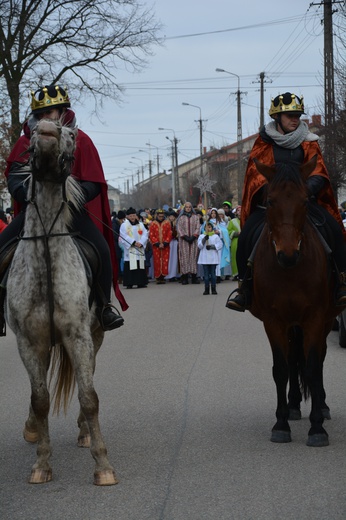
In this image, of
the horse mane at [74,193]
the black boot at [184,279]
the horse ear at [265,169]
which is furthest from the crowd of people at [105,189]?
the black boot at [184,279]

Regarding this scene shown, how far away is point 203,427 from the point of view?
26.5 ft

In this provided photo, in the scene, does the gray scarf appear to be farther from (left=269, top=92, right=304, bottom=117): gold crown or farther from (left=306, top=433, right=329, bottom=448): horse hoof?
(left=306, top=433, right=329, bottom=448): horse hoof

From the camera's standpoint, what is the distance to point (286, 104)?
8.12m

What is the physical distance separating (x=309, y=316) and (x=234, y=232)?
21.6 meters

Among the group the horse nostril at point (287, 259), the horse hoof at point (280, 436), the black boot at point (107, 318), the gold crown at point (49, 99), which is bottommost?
the horse hoof at point (280, 436)

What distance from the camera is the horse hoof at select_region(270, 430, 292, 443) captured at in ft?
24.6

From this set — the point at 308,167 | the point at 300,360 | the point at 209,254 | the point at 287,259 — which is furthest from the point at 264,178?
the point at 209,254

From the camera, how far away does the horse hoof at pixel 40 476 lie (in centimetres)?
649

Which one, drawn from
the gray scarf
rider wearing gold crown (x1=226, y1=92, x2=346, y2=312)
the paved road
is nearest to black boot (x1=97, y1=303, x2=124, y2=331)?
the paved road

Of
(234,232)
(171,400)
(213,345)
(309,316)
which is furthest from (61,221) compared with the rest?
(234,232)

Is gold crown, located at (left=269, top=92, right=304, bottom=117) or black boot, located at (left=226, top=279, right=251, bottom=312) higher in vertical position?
gold crown, located at (left=269, top=92, right=304, bottom=117)

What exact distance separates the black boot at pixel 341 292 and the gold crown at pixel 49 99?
2685 millimetres

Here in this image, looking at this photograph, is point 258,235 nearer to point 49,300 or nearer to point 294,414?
point 294,414

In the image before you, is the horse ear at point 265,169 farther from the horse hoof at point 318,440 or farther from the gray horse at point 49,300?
the horse hoof at point 318,440
